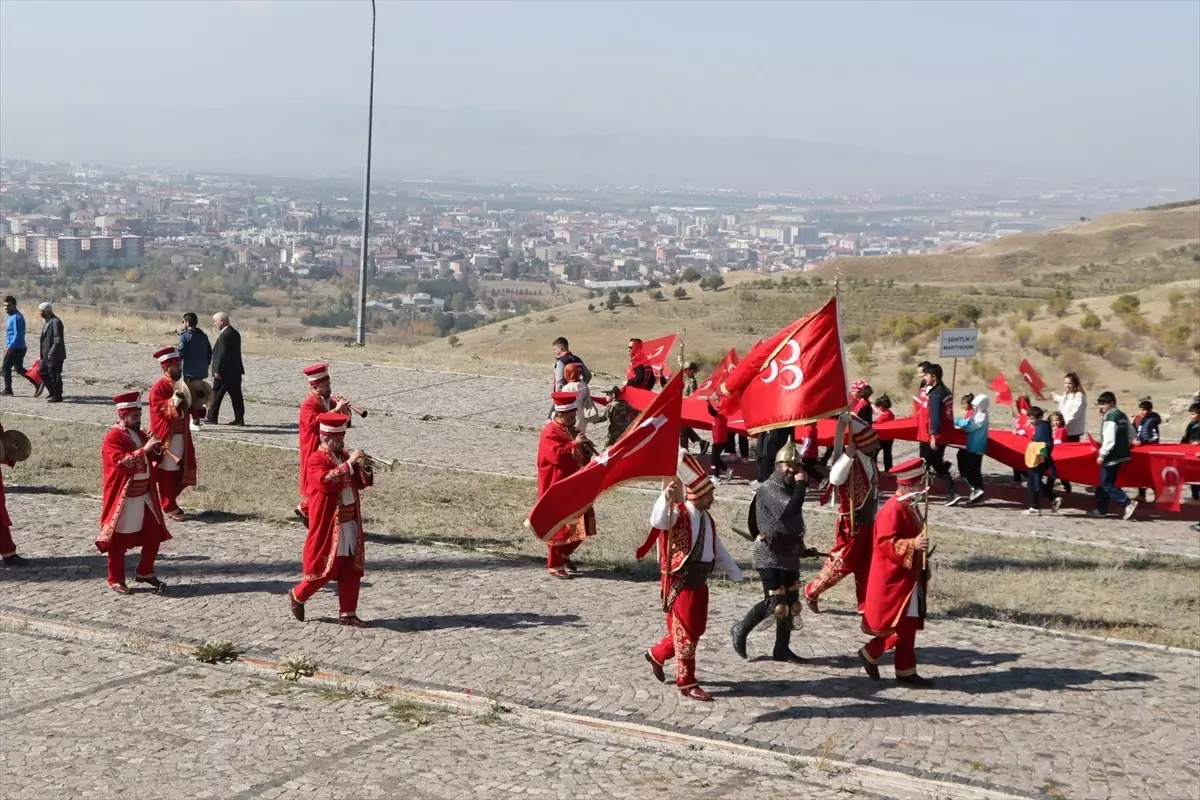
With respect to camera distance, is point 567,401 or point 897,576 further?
point 567,401

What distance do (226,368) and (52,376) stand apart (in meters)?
3.83

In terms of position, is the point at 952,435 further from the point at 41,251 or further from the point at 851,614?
the point at 41,251

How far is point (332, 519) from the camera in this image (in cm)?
1119

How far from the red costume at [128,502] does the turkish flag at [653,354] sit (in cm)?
816

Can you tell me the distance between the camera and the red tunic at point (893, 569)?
10.3 metres

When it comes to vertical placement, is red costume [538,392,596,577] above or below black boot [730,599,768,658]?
above

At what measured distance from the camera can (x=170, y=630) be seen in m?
11.4

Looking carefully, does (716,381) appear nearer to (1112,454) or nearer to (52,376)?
(1112,454)

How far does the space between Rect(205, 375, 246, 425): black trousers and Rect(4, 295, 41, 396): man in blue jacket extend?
12.0 feet

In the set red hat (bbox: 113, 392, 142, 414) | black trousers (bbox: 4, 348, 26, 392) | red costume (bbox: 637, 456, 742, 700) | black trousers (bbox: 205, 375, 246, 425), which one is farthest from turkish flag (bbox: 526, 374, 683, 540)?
black trousers (bbox: 4, 348, 26, 392)

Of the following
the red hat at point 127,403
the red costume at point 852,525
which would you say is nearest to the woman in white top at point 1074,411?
the red costume at point 852,525

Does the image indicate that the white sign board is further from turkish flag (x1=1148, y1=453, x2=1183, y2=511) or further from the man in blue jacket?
the man in blue jacket

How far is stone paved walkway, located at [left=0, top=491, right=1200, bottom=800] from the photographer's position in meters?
9.27

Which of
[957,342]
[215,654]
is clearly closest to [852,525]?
[215,654]
